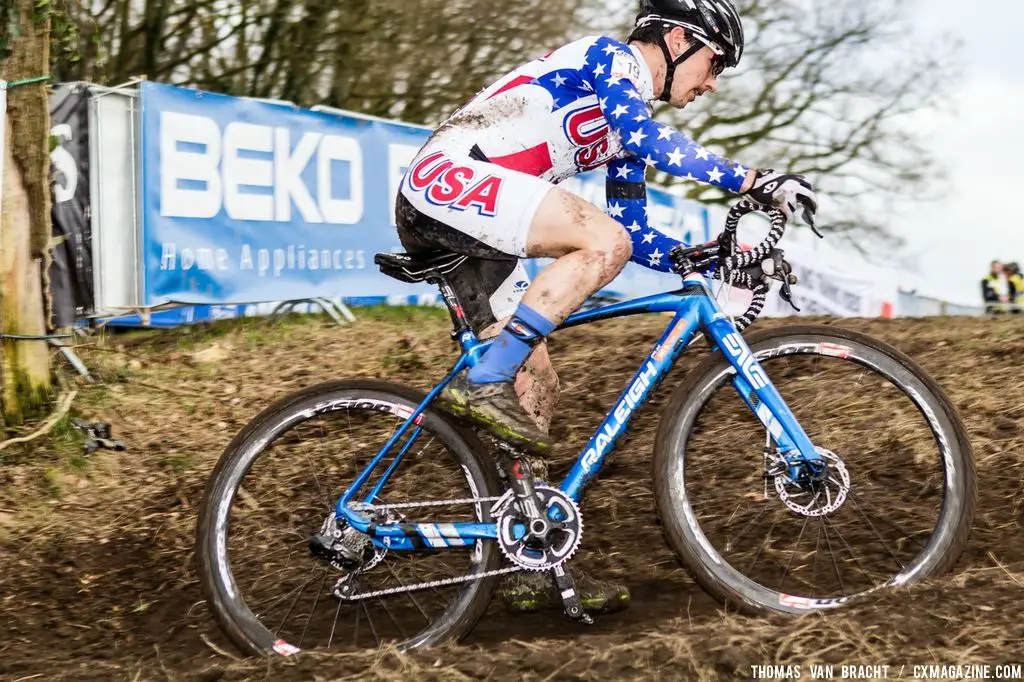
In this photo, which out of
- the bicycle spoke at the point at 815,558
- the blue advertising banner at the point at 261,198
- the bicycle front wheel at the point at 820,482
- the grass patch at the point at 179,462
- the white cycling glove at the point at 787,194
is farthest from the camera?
the blue advertising banner at the point at 261,198

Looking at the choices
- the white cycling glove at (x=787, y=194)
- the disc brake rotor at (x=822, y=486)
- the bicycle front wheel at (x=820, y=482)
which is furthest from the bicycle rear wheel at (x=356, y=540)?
the white cycling glove at (x=787, y=194)

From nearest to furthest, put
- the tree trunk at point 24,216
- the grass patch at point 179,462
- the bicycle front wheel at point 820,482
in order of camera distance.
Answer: the bicycle front wheel at point 820,482 → the grass patch at point 179,462 → the tree trunk at point 24,216

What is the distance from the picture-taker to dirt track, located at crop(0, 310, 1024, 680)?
315cm

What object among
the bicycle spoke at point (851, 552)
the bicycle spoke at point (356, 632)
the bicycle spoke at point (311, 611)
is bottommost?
the bicycle spoke at point (356, 632)

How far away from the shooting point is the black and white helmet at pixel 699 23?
375cm

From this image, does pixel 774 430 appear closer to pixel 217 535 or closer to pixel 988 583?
pixel 988 583

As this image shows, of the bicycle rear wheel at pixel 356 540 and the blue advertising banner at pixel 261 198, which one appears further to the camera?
the blue advertising banner at pixel 261 198

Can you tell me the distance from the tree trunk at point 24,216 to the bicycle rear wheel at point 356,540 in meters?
2.57

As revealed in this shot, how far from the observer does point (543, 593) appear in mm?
3945

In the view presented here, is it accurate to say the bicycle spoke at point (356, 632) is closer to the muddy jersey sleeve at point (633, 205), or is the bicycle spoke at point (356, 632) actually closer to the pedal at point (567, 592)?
the pedal at point (567, 592)

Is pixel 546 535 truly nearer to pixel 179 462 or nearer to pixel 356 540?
pixel 356 540

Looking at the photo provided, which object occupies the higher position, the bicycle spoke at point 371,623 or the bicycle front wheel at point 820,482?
the bicycle front wheel at point 820,482

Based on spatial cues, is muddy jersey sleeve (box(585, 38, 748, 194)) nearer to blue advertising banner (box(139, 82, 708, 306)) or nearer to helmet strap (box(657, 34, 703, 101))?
helmet strap (box(657, 34, 703, 101))

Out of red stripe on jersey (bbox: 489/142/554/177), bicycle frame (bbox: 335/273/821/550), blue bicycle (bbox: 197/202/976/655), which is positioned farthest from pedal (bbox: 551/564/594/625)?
red stripe on jersey (bbox: 489/142/554/177)
